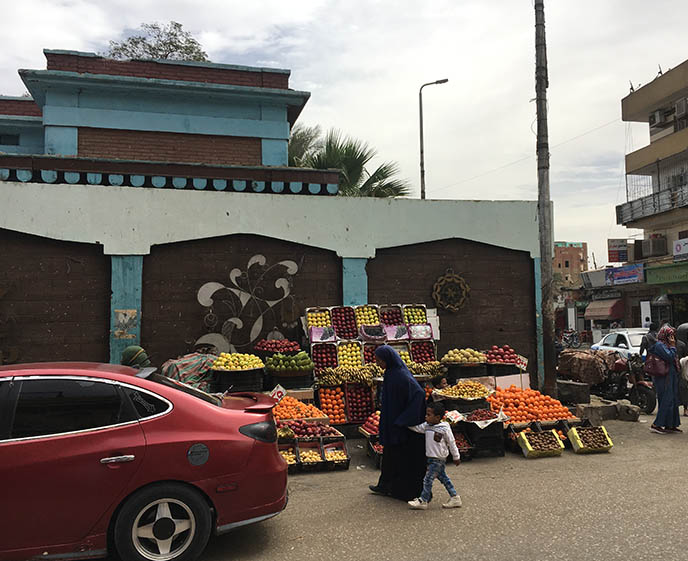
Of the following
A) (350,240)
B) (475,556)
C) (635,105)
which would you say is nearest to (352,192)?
(350,240)

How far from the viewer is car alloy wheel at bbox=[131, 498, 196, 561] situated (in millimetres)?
4102

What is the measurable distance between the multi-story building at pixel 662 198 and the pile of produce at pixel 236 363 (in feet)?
90.0

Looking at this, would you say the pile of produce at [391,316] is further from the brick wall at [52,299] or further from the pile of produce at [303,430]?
the brick wall at [52,299]

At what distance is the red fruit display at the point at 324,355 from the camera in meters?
10.2

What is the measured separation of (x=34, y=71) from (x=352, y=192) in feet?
30.3

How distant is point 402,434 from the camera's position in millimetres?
6059

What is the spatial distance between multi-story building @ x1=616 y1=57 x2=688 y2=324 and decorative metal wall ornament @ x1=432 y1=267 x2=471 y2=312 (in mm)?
22616

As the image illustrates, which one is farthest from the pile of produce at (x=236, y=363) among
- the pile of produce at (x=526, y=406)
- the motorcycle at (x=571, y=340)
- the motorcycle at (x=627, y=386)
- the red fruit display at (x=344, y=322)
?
the motorcycle at (x=571, y=340)

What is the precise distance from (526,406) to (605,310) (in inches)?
1284

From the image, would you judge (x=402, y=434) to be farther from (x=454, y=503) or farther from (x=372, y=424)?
(x=372, y=424)

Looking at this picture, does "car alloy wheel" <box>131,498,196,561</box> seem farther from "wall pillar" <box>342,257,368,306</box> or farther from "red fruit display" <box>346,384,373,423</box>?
"wall pillar" <box>342,257,368,306</box>

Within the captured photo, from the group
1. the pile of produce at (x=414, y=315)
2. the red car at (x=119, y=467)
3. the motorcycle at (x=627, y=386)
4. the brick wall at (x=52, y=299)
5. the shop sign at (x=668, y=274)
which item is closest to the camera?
the red car at (x=119, y=467)

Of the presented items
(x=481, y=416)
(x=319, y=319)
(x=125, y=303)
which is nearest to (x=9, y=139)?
(x=125, y=303)

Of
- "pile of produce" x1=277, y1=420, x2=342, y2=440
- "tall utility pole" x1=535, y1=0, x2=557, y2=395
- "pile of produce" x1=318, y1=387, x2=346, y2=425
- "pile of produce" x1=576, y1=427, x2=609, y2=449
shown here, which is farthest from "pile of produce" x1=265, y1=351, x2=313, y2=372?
"tall utility pole" x1=535, y1=0, x2=557, y2=395
